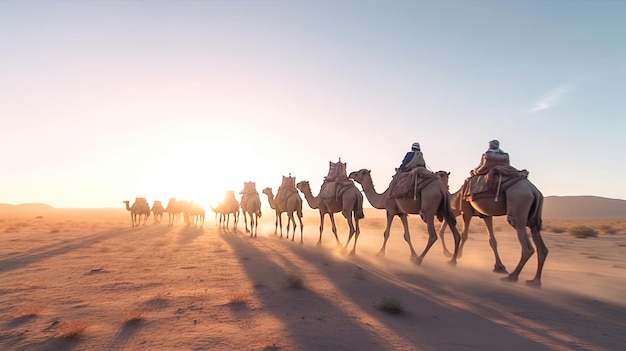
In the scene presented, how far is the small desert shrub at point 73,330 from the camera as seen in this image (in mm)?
5125

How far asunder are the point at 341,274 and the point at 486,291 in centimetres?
361

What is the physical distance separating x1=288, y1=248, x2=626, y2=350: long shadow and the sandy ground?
1.0 inches

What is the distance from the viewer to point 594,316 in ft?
21.4

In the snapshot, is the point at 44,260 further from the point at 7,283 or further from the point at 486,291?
the point at 486,291

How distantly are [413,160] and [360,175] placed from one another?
10.6 ft

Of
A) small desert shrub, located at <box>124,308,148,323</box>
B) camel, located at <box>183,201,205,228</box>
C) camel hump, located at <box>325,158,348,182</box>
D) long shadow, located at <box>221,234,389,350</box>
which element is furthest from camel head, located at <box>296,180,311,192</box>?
camel, located at <box>183,201,205,228</box>

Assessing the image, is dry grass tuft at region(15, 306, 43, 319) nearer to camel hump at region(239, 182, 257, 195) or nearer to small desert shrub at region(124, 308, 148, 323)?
small desert shrub at region(124, 308, 148, 323)

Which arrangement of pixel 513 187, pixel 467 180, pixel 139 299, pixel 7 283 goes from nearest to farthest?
pixel 139 299 < pixel 7 283 < pixel 513 187 < pixel 467 180

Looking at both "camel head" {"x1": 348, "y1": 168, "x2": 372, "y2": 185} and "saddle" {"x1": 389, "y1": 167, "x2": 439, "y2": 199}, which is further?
"camel head" {"x1": 348, "y1": 168, "x2": 372, "y2": 185}

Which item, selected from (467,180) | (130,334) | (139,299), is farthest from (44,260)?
(467,180)

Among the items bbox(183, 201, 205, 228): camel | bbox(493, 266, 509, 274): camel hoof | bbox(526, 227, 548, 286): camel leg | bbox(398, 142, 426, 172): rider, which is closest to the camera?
bbox(526, 227, 548, 286): camel leg

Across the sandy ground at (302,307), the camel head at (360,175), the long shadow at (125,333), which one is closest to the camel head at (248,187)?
the camel head at (360,175)

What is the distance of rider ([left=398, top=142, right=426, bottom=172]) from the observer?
12383 millimetres

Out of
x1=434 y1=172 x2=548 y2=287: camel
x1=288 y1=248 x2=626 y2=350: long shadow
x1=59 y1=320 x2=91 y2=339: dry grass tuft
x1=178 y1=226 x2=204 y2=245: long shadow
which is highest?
x1=434 y1=172 x2=548 y2=287: camel
